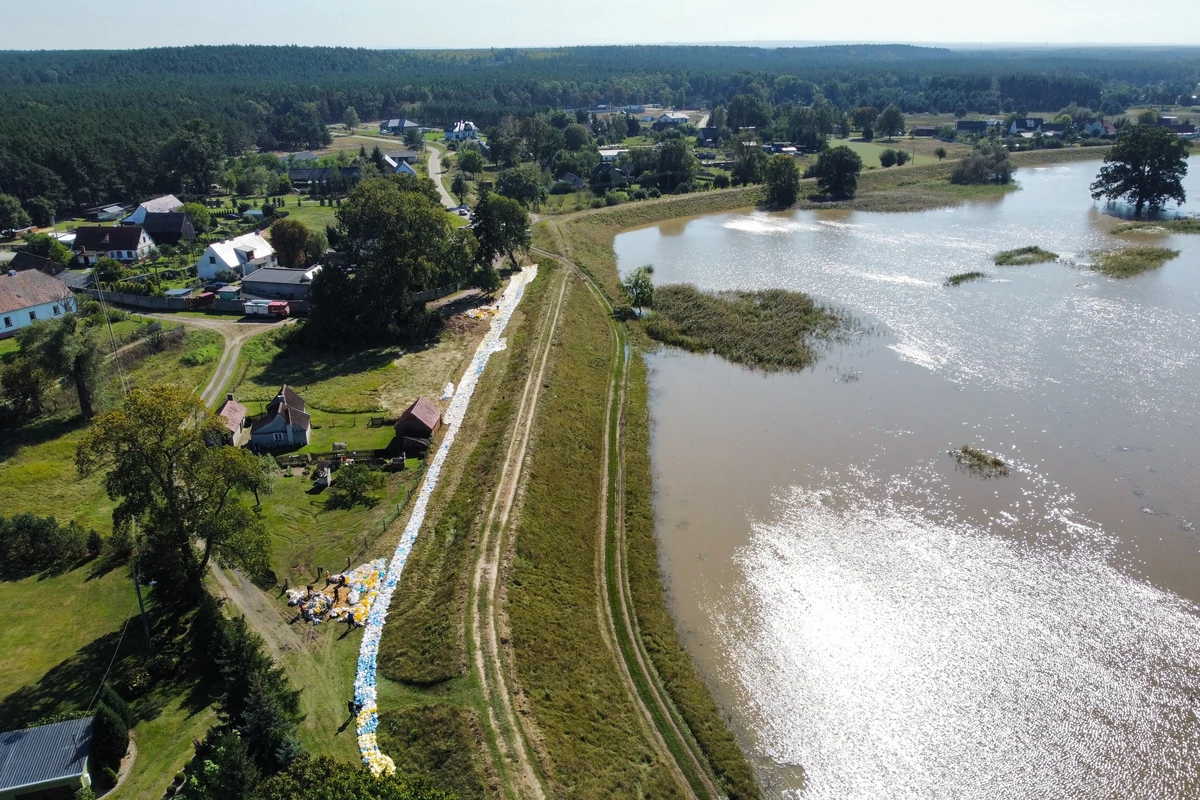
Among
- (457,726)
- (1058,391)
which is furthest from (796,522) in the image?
(1058,391)

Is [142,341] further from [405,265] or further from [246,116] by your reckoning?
[246,116]

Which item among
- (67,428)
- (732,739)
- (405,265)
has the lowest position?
(732,739)

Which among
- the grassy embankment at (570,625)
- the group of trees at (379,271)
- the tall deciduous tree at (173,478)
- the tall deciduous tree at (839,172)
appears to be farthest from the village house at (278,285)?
the tall deciduous tree at (839,172)

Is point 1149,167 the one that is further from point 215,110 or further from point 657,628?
point 215,110

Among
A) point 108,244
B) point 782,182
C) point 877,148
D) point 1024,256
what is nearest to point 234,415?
point 108,244

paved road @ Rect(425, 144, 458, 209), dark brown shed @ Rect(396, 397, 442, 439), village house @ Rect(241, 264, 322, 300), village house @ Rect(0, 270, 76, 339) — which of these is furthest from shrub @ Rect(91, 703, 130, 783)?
paved road @ Rect(425, 144, 458, 209)

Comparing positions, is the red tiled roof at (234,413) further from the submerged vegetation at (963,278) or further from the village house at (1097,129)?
the village house at (1097,129)
